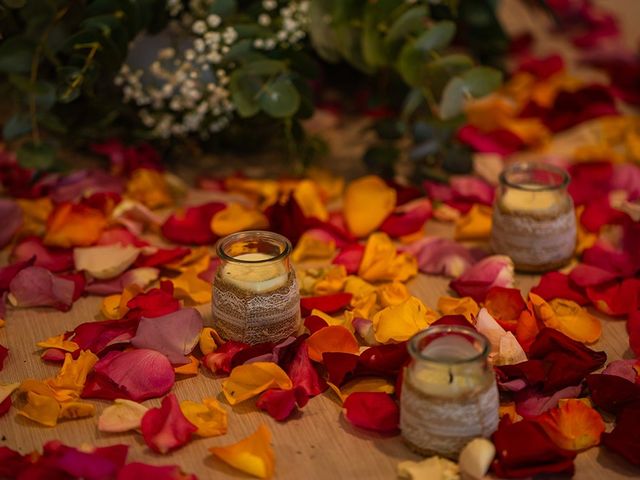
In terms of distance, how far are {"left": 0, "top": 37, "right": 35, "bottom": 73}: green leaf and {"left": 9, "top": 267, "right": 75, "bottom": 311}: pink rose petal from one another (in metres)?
0.27

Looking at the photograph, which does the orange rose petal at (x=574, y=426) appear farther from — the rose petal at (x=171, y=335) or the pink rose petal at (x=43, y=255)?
the pink rose petal at (x=43, y=255)

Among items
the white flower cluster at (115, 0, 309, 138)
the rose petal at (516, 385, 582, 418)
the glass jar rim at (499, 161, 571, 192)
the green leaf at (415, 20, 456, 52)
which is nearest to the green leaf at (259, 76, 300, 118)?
the white flower cluster at (115, 0, 309, 138)

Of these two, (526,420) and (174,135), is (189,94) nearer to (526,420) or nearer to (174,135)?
(174,135)

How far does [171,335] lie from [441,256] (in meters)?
0.36

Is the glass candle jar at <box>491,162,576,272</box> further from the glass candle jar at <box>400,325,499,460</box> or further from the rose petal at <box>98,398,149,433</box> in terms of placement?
the rose petal at <box>98,398,149,433</box>

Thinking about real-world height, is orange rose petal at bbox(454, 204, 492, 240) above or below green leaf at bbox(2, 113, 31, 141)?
below

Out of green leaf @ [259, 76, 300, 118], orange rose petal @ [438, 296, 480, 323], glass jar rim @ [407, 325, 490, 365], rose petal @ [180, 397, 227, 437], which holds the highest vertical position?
green leaf @ [259, 76, 300, 118]

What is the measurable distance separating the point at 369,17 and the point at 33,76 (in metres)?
0.44

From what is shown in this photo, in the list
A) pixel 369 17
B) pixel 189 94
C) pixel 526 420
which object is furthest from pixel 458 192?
pixel 526 420

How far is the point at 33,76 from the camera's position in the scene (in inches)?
47.5

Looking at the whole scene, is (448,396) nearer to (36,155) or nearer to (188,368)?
(188,368)

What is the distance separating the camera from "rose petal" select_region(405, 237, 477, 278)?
1.17 meters

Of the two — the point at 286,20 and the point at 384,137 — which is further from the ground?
the point at 286,20

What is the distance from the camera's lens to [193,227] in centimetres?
124
